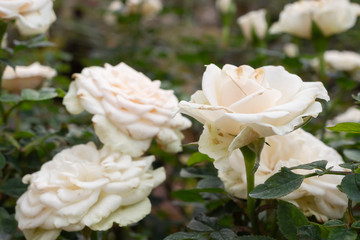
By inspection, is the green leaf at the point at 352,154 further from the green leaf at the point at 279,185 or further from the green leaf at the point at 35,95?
the green leaf at the point at 35,95

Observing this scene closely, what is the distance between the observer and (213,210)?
1.93 ft

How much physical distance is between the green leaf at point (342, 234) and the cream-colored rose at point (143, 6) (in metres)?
1.14

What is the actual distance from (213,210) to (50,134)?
0.26 metres

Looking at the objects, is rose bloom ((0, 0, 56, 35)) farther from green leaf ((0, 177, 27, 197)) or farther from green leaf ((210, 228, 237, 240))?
green leaf ((210, 228, 237, 240))

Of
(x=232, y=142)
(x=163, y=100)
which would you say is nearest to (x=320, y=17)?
(x=163, y=100)

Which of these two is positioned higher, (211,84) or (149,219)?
(211,84)

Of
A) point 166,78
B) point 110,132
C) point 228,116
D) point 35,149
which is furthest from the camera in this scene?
point 166,78

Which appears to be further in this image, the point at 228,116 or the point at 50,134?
the point at 50,134

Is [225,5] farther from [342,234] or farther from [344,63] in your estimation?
[342,234]

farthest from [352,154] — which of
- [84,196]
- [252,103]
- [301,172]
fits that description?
[84,196]

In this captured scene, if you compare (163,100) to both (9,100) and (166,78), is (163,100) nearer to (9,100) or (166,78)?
(9,100)

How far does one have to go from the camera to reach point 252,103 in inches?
15.8

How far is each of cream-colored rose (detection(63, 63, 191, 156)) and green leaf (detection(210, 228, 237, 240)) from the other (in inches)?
5.5

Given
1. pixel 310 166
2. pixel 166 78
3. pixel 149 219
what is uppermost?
pixel 310 166
